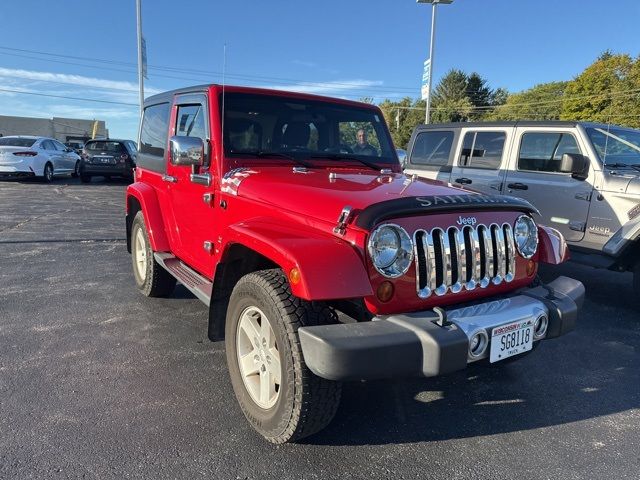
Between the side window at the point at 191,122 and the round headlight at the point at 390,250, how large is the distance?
1799mm

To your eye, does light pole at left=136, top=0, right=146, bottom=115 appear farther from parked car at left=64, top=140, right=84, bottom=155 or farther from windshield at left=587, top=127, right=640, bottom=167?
windshield at left=587, top=127, right=640, bottom=167

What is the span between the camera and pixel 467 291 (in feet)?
8.56

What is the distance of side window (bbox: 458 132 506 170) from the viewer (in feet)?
21.0

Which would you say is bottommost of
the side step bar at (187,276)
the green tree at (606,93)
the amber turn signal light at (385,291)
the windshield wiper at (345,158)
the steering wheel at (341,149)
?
the side step bar at (187,276)

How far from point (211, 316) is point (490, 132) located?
4951mm

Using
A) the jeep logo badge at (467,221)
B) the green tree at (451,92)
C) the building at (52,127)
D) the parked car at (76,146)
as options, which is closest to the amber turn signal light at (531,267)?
the jeep logo badge at (467,221)

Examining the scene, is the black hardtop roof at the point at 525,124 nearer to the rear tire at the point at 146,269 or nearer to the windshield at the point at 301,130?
the windshield at the point at 301,130

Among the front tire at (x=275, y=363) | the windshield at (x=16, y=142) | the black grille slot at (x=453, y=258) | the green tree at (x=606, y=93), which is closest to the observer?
the front tire at (x=275, y=363)

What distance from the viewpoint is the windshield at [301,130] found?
358cm

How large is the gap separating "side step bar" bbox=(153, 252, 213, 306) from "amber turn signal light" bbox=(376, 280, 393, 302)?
1.26 m

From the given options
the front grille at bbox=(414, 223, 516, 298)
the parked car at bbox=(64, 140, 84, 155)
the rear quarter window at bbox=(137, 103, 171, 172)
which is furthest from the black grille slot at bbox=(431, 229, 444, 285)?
the parked car at bbox=(64, 140, 84, 155)

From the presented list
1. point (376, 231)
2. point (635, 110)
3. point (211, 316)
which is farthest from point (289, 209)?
point (635, 110)

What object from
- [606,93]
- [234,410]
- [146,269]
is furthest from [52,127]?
[234,410]

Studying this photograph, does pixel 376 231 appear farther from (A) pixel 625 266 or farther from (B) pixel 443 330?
(A) pixel 625 266
